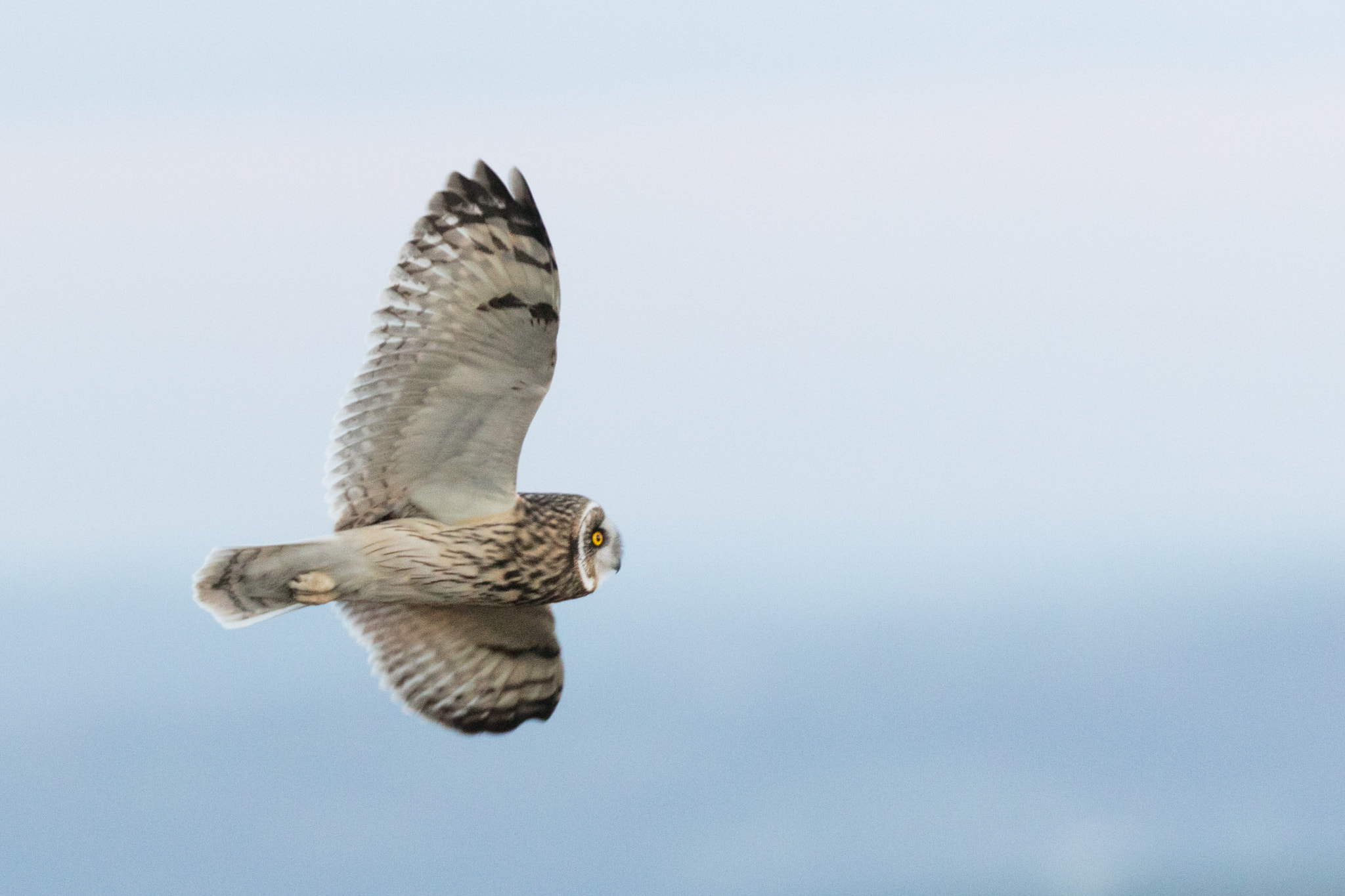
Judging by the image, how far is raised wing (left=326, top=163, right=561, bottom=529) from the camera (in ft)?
14.3

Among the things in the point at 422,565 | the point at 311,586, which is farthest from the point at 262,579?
the point at 422,565

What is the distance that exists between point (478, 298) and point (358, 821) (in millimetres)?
165330

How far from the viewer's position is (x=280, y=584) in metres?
4.59

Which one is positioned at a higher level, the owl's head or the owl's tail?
the owl's head

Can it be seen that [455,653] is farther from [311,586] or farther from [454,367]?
[454,367]

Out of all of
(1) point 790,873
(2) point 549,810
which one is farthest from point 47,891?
(1) point 790,873

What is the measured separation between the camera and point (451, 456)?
4.67 m

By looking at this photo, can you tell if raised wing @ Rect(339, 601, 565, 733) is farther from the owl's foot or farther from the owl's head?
the owl's foot

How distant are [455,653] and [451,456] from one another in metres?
1.06

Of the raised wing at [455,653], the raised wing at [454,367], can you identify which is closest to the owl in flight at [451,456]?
the raised wing at [454,367]

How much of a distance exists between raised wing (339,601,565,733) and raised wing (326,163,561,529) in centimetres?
76

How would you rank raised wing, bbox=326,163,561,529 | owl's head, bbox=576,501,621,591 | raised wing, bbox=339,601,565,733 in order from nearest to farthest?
raised wing, bbox=326,163,561,529 → owl's head, bbox=576,501,621,591 → raised wing, bbox=339,601,565,733

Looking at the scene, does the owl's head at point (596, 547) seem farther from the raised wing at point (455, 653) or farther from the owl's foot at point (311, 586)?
the owl's foot at point (311, 586)

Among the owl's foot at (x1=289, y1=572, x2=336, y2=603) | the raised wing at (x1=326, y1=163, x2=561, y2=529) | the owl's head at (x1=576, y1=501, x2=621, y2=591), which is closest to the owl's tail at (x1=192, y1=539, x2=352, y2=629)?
the owl's foot at (x1=289, y1=572, x2=336, y2=603)
